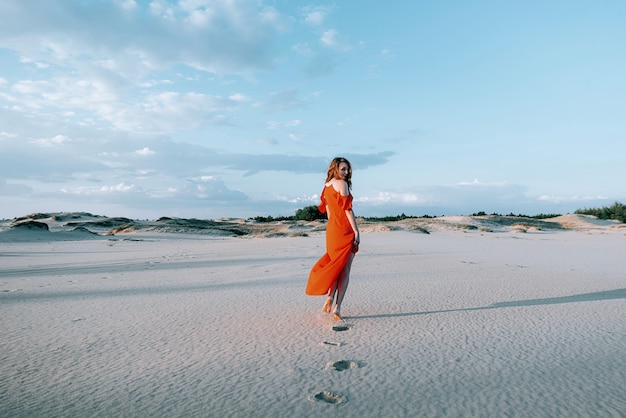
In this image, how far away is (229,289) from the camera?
4609 mm

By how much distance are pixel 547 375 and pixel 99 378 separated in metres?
2.23

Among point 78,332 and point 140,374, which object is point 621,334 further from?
point 78,332

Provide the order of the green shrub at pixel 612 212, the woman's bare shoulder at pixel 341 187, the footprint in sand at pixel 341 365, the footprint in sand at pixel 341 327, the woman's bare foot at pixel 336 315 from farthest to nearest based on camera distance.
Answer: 1. the green shrub at pixel 612 212
2. the woman's bare shoulder at pixel 341 187
3. the woman's bare foot at pixel 336 315
4. the footprint in sand at pixel 341 327
5. the footprint in sand at pixel 341 365

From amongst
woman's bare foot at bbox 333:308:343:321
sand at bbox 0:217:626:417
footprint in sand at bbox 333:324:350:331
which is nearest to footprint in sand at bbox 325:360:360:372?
sand at bbox 0:217:626:417

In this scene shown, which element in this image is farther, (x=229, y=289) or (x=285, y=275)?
(x=285, y=275)

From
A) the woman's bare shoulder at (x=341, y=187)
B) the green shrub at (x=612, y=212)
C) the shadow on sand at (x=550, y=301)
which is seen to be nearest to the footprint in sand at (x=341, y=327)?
the shadow on sand at (x=550, y=301)

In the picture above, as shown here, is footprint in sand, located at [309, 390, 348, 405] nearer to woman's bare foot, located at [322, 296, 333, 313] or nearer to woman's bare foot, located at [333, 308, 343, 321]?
woman's bare foot, located at [333, 308, 343, 321]

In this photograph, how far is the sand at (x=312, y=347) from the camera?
1.85 meters

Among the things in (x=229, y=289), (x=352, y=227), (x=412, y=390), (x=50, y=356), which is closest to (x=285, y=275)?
(x=229, y=289)

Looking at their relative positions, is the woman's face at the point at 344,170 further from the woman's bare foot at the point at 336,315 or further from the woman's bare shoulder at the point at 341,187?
the woman's bare foot at the point at 336,315

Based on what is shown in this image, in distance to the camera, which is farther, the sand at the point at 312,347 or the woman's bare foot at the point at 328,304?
the woman's bare foot at the point at 328,304

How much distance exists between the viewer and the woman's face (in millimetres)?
3672

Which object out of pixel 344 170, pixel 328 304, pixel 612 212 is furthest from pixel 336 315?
pixel 612 212

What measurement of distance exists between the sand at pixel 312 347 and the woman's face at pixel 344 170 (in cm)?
115
